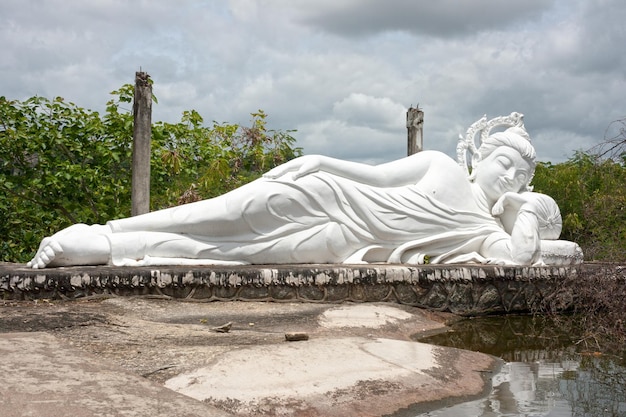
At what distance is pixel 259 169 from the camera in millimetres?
10617

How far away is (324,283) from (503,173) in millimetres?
2054

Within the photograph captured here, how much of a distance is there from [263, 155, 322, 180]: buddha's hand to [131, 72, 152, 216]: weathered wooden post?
2.25 m

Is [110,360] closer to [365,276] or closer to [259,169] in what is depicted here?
[365,276]

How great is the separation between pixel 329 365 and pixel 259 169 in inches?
305

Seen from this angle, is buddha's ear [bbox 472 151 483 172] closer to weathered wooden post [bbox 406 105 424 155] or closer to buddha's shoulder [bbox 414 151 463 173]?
buddha's shoulder [bbox 414 151 463 173]

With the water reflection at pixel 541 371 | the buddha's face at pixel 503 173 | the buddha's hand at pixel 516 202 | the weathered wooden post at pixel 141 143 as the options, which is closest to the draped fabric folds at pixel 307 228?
the buddha's hand at pixel 516 202

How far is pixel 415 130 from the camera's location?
9.32 meters

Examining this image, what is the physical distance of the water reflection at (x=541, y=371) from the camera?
278 cm

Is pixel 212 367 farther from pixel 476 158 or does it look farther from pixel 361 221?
pixel 476 158

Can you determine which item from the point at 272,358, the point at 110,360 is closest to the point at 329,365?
the point at 272,358

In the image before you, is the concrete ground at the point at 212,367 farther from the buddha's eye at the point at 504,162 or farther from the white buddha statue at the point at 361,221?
the buddha's eye at the point at 504,162

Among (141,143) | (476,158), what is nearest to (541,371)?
(476,158)

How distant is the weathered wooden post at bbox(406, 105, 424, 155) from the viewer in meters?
9.32

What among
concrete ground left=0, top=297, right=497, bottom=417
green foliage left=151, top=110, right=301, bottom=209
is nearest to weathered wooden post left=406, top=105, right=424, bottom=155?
green foliage left=151, top=110, right=301, bottom=209
